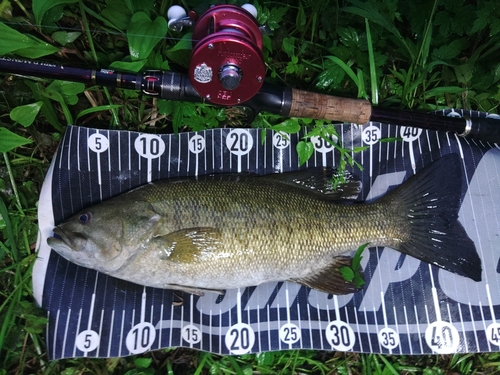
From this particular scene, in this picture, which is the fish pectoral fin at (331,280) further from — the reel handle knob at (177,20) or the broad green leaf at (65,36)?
the broad green leaf at (65,36)

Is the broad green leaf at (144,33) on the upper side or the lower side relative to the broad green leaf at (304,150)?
upper

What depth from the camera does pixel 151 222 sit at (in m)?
2.20

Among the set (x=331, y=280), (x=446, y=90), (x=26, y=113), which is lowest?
(x=331, y=280)

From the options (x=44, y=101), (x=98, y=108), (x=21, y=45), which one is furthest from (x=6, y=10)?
(x=98, y=108)

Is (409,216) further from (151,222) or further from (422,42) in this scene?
(151,222)

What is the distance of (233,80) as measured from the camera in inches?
76.2

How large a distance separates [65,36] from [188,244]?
5.02 feet

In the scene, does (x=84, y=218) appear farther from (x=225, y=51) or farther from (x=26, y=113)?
(x=225, y=51)

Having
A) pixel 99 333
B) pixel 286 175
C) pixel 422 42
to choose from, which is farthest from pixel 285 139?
pixel 99 333

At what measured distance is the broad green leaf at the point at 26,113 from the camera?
2381 millimetres

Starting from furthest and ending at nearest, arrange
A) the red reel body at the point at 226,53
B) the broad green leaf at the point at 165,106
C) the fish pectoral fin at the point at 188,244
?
the broad green leaf at the point at 165,106
the fish pectoral fin at the point at 188,244
the red reel body at the point at 226,53

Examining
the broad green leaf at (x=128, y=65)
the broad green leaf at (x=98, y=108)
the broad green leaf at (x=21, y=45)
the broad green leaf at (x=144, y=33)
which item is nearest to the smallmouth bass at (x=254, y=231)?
the broad green leaf at (x=98, y=108)

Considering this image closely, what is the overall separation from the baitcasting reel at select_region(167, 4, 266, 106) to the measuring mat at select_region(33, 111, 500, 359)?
0.56 metres

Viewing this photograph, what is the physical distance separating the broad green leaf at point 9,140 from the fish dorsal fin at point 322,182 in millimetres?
1492
